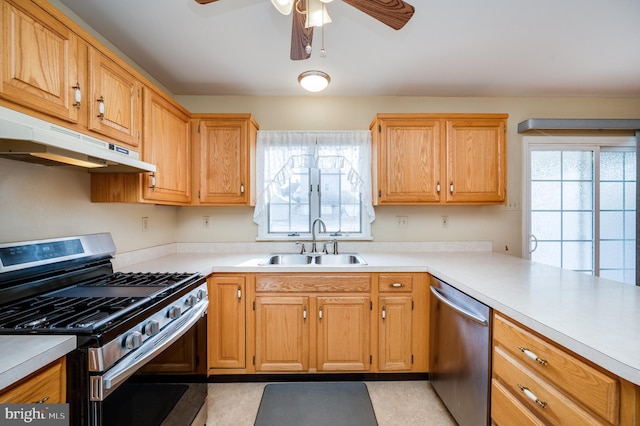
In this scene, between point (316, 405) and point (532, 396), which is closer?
point (532, 396)

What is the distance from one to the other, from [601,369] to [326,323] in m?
1.51

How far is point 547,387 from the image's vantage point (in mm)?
976

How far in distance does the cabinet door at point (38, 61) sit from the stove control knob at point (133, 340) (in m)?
0.99

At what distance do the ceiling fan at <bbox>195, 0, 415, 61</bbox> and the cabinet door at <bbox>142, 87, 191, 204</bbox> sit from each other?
3.16ft

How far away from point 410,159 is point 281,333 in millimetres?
1801

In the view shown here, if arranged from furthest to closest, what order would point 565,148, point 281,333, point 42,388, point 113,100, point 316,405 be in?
point 565,148 < point 281,333 < point 316,405 < point 113,100 < point 42,388

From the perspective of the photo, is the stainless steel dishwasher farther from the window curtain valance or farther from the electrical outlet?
the electrical outlet

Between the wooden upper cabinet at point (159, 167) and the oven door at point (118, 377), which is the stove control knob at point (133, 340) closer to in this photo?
the oven door at point (118, 377)

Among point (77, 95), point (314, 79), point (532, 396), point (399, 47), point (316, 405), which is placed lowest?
point (316, 405)

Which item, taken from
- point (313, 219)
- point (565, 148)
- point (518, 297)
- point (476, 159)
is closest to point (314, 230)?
point (313, 219)

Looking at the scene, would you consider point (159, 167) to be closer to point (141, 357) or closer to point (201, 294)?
point (201, 294)

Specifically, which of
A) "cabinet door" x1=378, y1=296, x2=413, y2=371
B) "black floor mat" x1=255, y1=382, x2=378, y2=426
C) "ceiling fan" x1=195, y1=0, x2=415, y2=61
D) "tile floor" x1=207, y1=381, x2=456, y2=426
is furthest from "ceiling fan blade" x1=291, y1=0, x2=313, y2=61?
"tile floor" x1=207, y1=381, x2=456, y2=426

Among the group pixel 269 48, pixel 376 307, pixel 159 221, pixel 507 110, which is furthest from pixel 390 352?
pixel 507 110

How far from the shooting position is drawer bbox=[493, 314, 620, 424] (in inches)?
30.6
